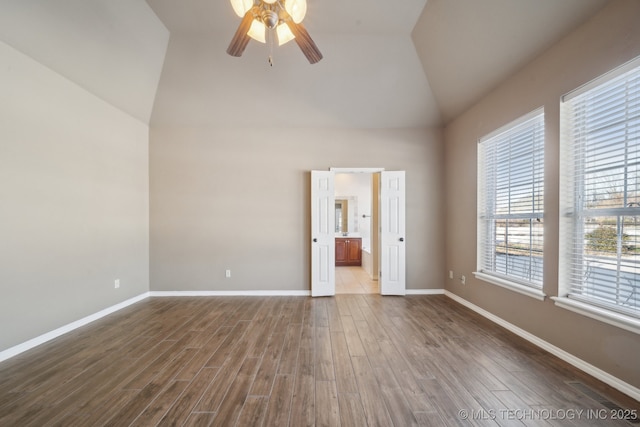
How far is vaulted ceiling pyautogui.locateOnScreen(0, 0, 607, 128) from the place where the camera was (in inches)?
97.8

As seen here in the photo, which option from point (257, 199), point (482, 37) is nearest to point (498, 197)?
point (482, 37)

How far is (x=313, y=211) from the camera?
4.31 m

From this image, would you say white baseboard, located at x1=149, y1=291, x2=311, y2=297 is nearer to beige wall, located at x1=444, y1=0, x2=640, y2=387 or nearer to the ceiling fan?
beige wall, located at x1=444, y1=0, x2=640, y2=387

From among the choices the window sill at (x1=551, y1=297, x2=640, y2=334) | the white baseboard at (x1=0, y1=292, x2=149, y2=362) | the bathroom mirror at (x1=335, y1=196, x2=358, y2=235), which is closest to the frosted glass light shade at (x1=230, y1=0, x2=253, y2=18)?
the window sill at (x1=551, y1=297, x2=640, y2=334)

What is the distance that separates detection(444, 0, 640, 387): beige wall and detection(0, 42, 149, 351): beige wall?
5.37 m

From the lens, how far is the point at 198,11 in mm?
3066

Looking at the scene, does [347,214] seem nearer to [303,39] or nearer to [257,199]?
[257,199]

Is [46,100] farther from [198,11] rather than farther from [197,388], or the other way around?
[197,388]

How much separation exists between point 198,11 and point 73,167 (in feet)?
8.24

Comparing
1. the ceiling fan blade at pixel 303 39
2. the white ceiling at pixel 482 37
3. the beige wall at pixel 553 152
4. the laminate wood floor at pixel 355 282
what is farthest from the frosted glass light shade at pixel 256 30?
the laminate wood floor at pixel 355 282

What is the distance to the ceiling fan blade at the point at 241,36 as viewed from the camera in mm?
1960

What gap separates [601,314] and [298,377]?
2529 millimetres

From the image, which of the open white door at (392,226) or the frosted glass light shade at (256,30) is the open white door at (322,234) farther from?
the frosted glass light shade at (256,30)

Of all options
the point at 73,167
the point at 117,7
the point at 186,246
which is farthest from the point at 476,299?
the point at 117,7
